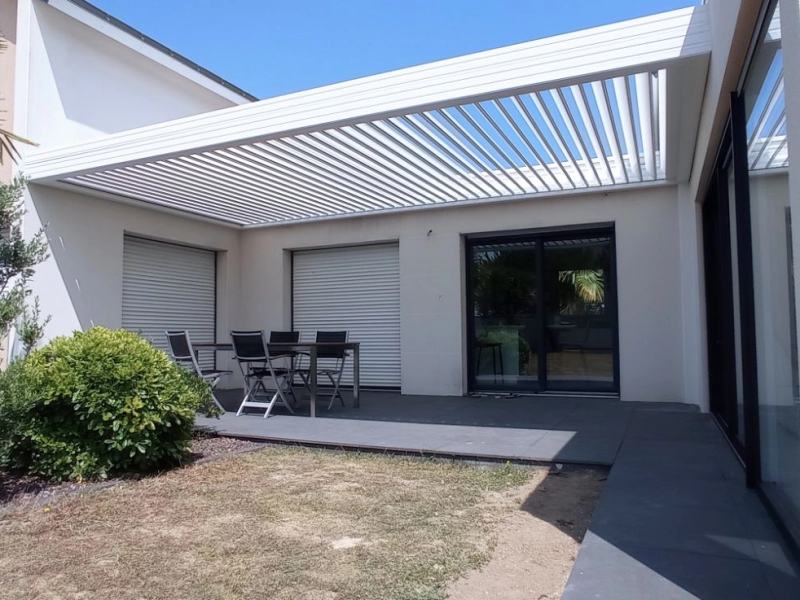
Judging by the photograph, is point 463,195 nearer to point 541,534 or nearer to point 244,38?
point 244,38

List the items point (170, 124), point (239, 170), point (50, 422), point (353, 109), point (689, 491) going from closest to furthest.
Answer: point (689, 491) → point (50, 422) → point (353, 109) → point (170, 124) → point (239, 170)

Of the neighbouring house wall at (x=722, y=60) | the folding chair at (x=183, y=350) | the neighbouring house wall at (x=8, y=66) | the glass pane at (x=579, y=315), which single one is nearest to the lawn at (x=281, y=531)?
the folding chair at (x=183, y=350)

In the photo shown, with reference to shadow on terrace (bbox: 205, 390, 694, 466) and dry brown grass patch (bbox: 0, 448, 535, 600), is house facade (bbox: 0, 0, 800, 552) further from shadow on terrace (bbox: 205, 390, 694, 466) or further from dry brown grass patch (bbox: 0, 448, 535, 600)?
dry brown grass patch (bbox: 0, 448, 535, 600)

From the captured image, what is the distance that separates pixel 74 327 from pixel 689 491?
23.7 ft

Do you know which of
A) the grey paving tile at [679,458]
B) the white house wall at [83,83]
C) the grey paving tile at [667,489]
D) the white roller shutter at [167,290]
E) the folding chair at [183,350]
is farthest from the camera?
the white roller shutter at [167,290]

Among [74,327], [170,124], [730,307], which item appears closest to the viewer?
[730,307]

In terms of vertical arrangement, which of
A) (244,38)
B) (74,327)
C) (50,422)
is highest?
(244,38)

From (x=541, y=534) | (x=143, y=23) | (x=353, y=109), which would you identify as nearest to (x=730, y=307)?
(x=541, y=534)

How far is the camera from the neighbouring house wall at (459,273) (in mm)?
7762

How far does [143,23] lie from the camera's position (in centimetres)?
921

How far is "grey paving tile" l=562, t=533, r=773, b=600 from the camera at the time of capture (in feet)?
7.57

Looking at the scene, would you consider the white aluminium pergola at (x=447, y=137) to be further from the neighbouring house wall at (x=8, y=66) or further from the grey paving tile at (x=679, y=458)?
the grey paving tile at (x=679, y=458)

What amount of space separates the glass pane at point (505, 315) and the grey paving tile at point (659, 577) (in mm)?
6102

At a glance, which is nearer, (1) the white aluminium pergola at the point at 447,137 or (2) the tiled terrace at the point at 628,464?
(2) the tiled terrace at the point at 628,464
